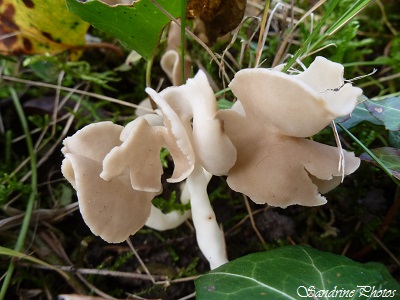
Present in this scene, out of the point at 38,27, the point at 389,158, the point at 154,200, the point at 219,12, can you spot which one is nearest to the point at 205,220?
the point at 154,200

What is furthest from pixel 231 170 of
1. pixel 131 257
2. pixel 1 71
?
pixel 1 71

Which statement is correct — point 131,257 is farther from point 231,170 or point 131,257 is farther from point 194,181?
point 231,170

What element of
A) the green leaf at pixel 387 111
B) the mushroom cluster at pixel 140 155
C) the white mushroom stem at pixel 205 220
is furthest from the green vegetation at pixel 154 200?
the mushroom cluster at pixel 140 155

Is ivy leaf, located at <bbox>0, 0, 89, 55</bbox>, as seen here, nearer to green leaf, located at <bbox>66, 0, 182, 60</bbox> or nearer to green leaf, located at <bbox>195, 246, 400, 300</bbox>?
green leaf, located at <bbox>66, 0, 182, 60</bbox>

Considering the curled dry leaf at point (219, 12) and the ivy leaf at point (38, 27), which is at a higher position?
the curled dry leaf at point (219, 12)

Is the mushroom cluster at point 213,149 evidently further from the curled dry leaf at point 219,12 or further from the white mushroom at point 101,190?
the curled dry leaf at point 219,12
